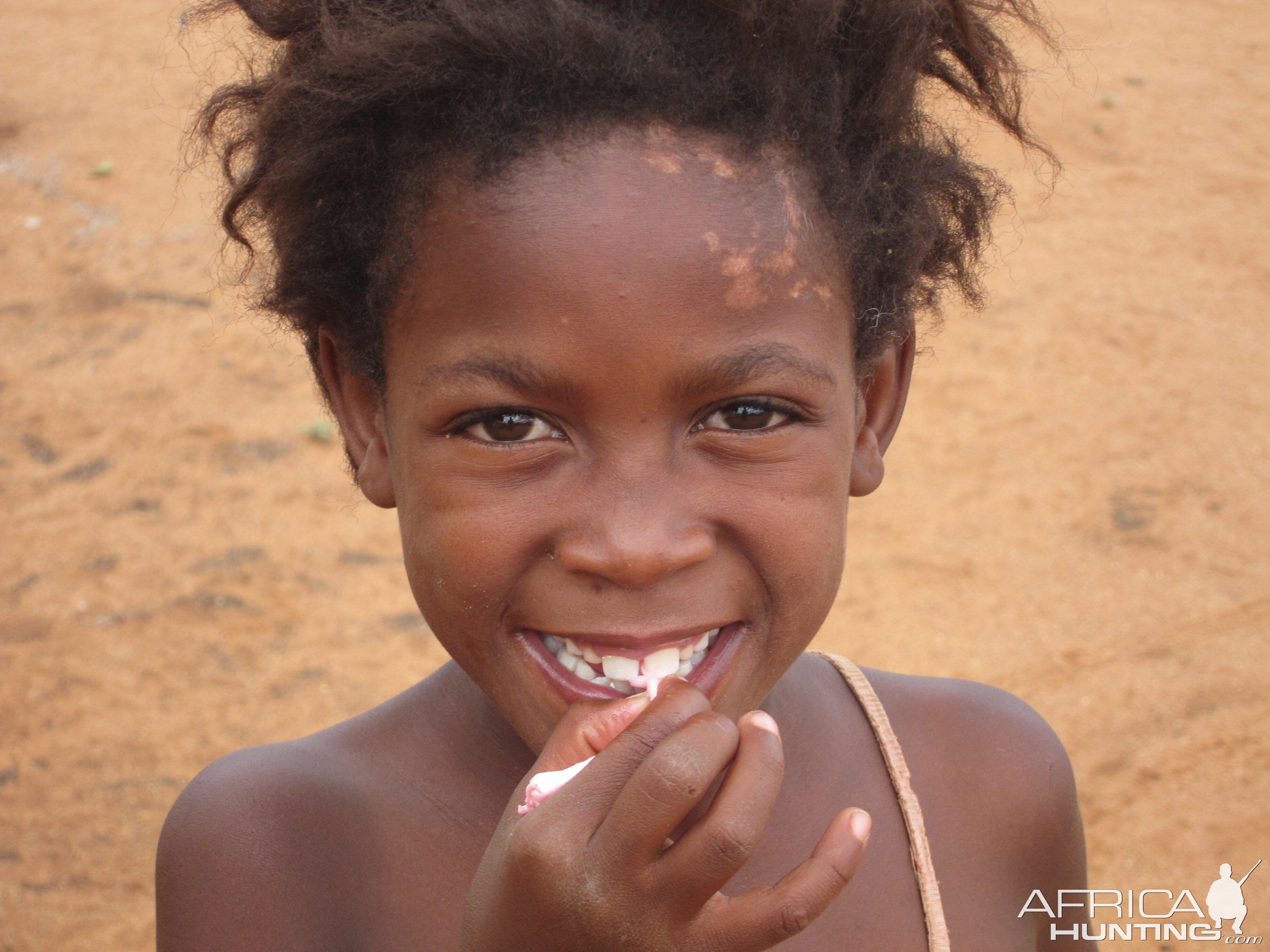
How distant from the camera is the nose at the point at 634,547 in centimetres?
135

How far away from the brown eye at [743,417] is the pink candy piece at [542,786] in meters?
0.44

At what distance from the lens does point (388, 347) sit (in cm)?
154

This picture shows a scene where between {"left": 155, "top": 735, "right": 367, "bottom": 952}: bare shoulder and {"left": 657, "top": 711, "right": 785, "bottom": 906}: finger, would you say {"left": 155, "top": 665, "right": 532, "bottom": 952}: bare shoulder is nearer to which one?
{"left": 155, "top": 735, "right": 367, "bottom": 952}: bare shoulder

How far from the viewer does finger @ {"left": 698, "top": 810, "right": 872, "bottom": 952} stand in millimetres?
1147

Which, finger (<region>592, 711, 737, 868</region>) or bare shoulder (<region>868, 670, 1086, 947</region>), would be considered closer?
finger (<region>592, 711, 737, 868</region>)

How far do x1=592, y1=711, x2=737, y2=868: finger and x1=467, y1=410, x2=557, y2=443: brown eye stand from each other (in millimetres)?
452

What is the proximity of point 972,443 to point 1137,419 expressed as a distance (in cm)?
83

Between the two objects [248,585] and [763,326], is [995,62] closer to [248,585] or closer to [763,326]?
[763,326]

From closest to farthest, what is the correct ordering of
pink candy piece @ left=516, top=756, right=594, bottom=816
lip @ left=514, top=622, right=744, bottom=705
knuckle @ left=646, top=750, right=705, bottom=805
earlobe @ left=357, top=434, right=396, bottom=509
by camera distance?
1. knuckle @ left=646, top=750, right=705, bottom=805
2. pink candy piece @ left=516, top=756, right=594, bottom=816
3. lip @ left=514, top=622, right=744, bottom=705
4. earlobe @ left=357, top=434, right=396, bottom=509

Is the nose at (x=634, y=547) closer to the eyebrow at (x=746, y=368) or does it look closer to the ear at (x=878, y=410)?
the eyebrow at (x=746, y=368)

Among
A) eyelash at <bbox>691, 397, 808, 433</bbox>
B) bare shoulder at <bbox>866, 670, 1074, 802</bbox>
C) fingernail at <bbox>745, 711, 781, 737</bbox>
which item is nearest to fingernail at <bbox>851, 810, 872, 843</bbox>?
fingernail at <bbox>745, 711, 781, 737</bbox>

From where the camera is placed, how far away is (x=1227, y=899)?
3.33m

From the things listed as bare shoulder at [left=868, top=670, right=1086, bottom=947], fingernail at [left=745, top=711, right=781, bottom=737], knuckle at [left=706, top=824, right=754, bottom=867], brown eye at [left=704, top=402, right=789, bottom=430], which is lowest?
bare shoulder at [left=868, top=670, right=1086, bottom=947]

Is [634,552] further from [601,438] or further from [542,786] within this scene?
[542,786]
